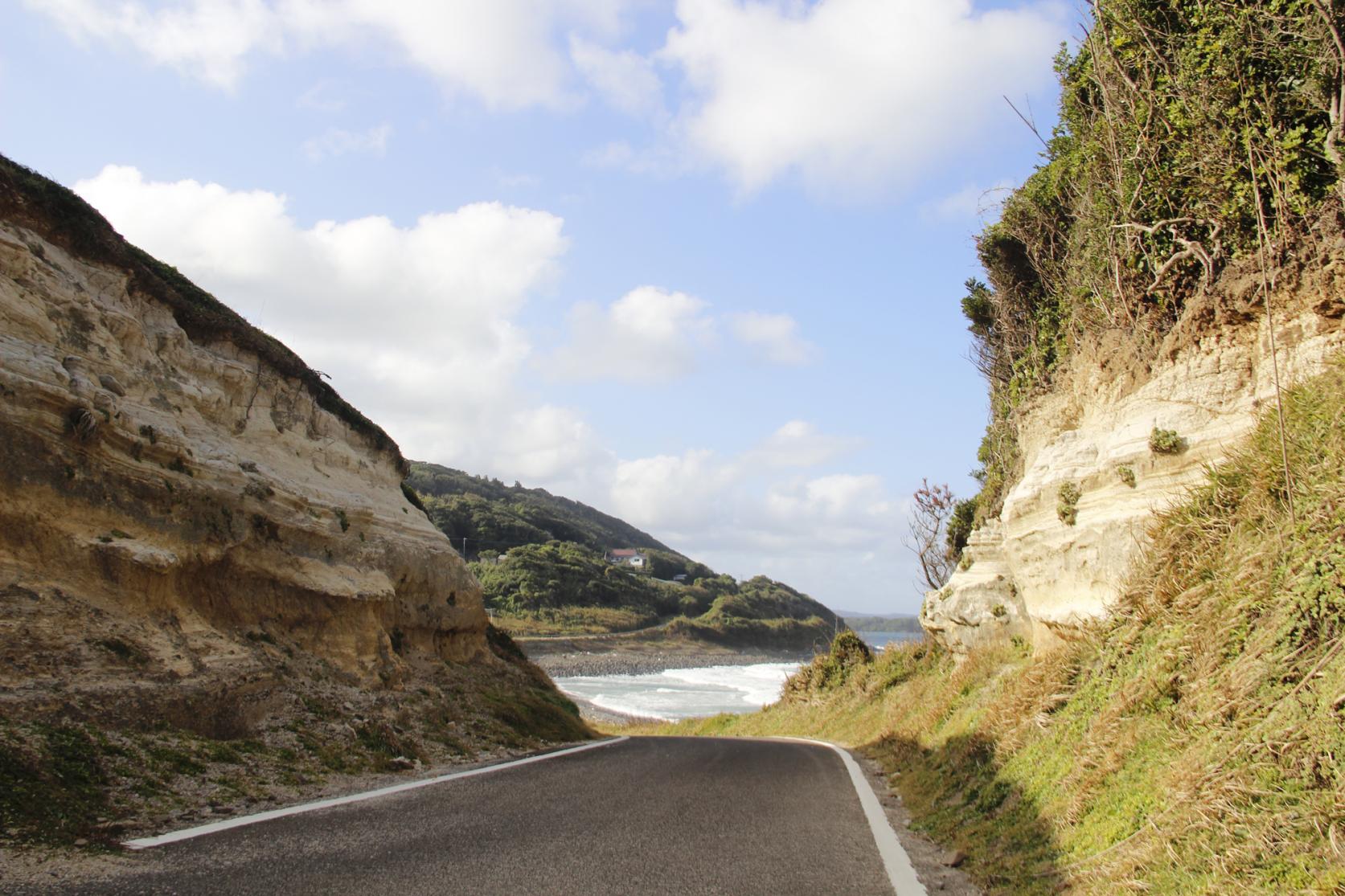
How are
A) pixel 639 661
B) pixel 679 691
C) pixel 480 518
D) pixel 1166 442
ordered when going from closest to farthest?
pixel 1166 442, pixel 679 691, pixel 639 661, pixel 480 518

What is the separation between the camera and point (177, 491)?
931 centimetres

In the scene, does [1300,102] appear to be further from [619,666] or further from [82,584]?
[619,666]

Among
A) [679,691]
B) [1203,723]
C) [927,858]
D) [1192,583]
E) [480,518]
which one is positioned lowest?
[679,691]

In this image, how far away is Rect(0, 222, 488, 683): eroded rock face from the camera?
782cm

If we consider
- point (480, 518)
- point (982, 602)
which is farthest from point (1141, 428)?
point (480, 518)

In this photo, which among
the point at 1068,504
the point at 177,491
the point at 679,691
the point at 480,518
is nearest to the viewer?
the point at 1068,504

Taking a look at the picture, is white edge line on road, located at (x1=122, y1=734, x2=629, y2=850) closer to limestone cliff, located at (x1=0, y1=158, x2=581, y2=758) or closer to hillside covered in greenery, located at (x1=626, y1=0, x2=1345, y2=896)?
limestone cliff, located at (x1=0, y1=158, x2=581, y2=758)

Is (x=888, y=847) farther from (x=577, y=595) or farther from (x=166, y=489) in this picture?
(x=577, y=595)

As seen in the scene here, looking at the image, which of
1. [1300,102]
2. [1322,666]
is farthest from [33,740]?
[1300,102]

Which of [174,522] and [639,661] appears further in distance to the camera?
[639,661]

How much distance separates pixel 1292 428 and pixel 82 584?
10.5 meters

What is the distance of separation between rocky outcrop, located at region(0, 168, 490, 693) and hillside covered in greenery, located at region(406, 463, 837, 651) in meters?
62.6

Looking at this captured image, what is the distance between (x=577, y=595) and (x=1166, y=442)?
315 ft

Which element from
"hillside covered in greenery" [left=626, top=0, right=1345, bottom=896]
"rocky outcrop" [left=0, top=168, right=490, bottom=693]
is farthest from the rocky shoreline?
"hillside covered in greenery" [left=626, top=0, right=1345, bottom=896]
